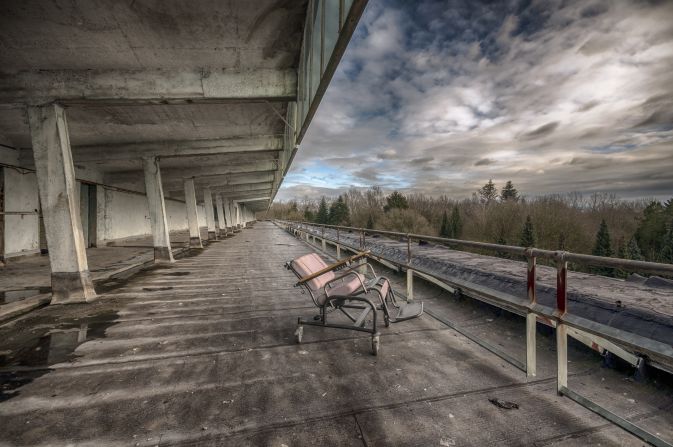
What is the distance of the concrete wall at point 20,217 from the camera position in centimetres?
1025

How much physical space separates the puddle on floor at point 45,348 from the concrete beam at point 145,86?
162 inches

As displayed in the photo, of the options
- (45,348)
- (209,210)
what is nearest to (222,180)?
(209,210)

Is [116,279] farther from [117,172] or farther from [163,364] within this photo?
[117,172]

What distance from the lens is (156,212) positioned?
10.8 meters

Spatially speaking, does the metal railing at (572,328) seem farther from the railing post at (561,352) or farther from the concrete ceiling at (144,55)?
the concrete ceiling at (144,55)

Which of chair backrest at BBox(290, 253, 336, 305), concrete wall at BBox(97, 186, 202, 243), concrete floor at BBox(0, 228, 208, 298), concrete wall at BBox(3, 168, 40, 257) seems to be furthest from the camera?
concrete wall at BBox(97, 186, 202, 243)

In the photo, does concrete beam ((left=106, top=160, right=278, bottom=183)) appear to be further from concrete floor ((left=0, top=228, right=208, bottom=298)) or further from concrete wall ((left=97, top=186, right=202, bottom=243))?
concrete floor ((left=0, top=228, right=208, bottom=298))

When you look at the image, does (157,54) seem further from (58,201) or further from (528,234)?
(528,234)

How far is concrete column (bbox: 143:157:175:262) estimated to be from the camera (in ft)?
35.3

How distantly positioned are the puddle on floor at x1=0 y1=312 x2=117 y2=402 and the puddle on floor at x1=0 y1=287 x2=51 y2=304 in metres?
2.06

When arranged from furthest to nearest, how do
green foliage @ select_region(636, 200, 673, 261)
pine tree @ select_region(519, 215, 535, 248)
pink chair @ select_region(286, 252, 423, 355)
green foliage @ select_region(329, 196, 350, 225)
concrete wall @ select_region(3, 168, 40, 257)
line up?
green foliage @ select_region(329, 196, 350, 225) → green foliage @ select_region(636, 200, 673, 261) → pine tree @ select_region(519, 215, 535, 248) → concrete wall @ select_region(3, 168, 40, 257) → pink chair @ select_region(286, 252, 423, 355)

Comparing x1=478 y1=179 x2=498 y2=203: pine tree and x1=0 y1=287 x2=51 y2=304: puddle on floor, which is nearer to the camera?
x1=0 y1=287 x2=51 y2=304: puddle on floor

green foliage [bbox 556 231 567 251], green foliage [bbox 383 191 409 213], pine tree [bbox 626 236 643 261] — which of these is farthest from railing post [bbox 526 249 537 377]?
green foliage [bbox 383 191 409 213]

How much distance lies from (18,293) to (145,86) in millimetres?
4863
